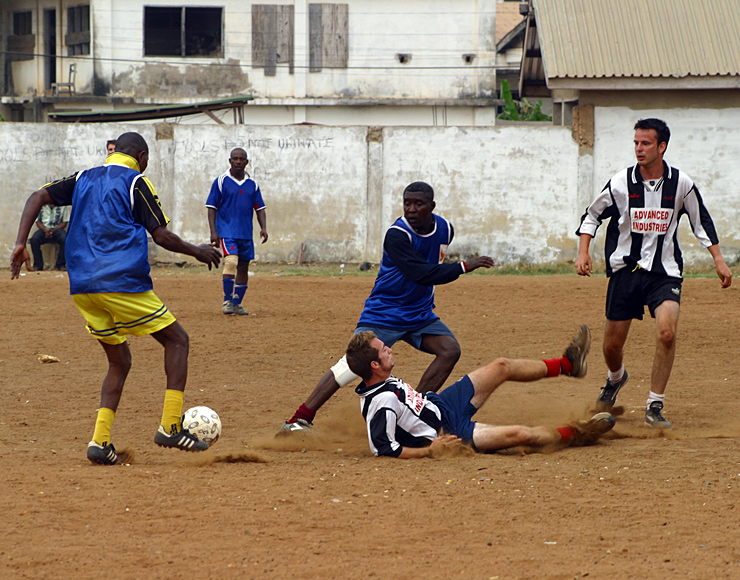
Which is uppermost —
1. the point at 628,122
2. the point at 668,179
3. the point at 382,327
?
the point at 628,122

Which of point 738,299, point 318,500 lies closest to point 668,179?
point 318,500

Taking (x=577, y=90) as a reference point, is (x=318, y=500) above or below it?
below

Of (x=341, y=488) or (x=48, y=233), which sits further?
(x=48, y=233)

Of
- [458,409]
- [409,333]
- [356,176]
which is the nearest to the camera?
[458,409]

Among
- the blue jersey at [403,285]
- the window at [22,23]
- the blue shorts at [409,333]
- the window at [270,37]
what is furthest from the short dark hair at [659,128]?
the window at [22,23]

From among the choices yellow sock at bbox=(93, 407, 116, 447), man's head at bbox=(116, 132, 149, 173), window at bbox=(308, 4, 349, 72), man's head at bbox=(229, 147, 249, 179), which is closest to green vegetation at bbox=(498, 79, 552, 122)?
window at bbox=(308, 4, 349, 72)

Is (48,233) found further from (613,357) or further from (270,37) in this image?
(270,37)

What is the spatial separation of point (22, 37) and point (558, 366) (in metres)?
30.4

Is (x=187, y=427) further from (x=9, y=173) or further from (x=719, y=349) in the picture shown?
(x=9, y=173)

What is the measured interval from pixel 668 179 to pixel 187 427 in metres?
3.62

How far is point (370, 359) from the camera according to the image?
219 inches

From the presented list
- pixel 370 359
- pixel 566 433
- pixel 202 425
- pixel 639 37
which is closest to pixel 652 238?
pixel 566 433

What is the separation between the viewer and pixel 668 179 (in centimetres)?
662

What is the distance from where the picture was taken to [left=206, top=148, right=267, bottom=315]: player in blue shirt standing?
474 inches
